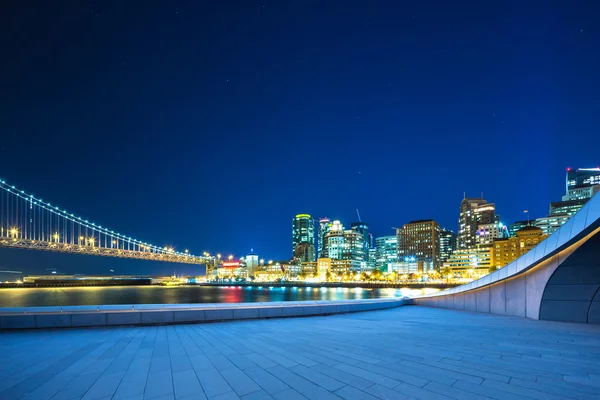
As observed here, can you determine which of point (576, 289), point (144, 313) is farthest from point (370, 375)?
point (576, 289)

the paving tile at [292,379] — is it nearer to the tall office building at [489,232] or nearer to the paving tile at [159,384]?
the paving tile at [159,384]

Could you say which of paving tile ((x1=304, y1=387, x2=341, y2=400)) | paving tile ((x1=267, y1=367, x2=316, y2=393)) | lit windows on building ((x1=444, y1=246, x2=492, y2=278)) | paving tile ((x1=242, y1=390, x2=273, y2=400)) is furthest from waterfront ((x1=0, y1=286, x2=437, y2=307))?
lit windows on building ((x1=444, y1=246, x2=492, y2=278))

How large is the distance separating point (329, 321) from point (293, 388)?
291 inches

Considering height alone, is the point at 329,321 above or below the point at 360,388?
below

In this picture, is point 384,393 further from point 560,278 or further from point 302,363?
point 560,278

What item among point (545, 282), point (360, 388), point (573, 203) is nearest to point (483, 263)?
point (573, 203)

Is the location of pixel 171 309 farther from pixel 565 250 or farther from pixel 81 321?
pixel 565 250

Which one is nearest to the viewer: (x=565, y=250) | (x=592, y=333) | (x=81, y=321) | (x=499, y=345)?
(x=499, y=345)

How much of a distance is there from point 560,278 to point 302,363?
10.1 meters

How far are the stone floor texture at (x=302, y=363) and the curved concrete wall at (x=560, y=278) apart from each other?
1.73 m

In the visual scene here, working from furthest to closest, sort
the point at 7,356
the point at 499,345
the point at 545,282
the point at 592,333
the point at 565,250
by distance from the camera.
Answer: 1. the point at 545,282
2. the point at 565,250
3. the point at 592,333
4. the point at 499,345
5. the point at 7,356

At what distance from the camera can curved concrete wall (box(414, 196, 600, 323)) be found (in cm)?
972

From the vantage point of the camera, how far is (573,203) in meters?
154

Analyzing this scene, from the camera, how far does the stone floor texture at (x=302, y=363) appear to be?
15.4ft
